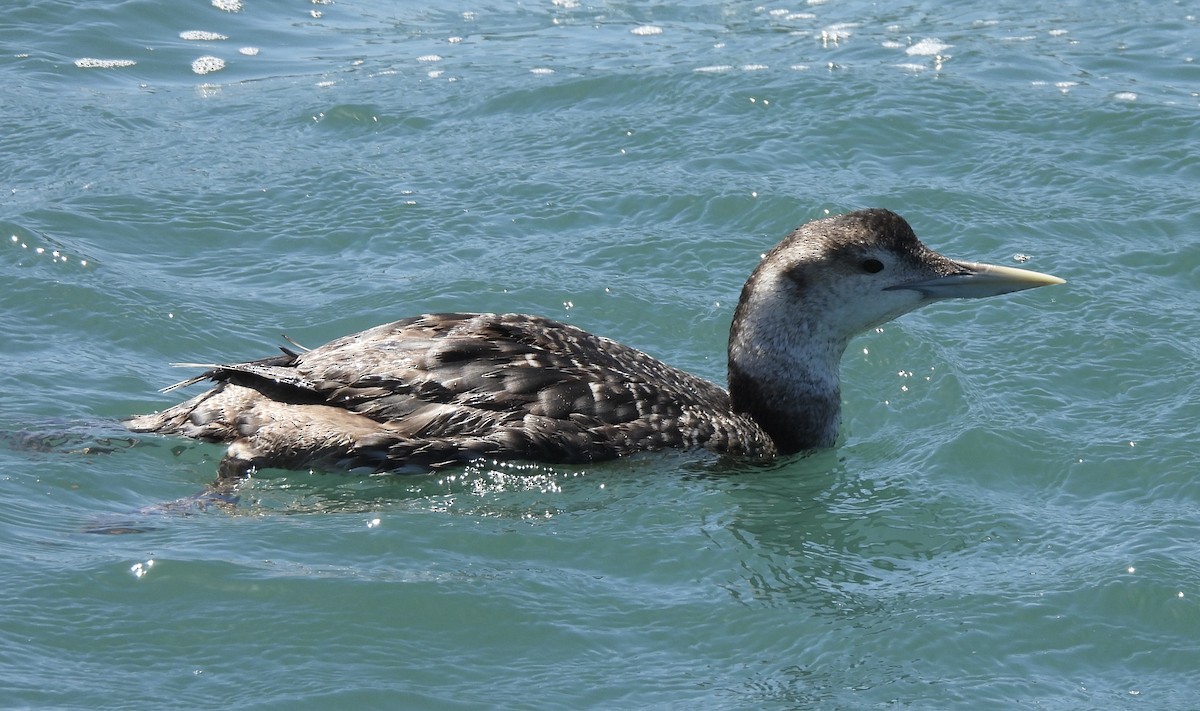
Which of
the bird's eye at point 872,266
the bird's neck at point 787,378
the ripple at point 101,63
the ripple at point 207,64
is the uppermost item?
the ripple at point 101,63

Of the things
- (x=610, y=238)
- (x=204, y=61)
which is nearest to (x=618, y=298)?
(x=610, y=238)

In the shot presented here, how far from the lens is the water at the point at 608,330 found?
560cm

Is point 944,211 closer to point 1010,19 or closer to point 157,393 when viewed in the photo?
point 1010,19

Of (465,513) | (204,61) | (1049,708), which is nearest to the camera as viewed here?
(1049,708)

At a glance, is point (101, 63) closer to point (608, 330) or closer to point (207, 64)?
point (207, 64)

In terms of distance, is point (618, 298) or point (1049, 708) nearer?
point (1049, 708)

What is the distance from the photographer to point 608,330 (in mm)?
8594

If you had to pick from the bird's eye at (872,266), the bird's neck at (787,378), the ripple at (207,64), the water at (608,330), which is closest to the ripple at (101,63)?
the water at (608,330)

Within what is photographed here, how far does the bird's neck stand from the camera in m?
7.40

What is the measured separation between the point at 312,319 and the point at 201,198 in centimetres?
181

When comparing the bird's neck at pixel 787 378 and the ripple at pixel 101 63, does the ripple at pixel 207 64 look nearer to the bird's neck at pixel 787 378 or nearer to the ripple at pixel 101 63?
the ripple at pixel 101 63

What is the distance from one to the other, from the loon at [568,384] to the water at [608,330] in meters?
0.16

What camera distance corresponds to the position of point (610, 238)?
9359 millimetres

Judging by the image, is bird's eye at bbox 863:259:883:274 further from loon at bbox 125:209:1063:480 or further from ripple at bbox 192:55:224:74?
ripple at bbox 192:55:224:74
